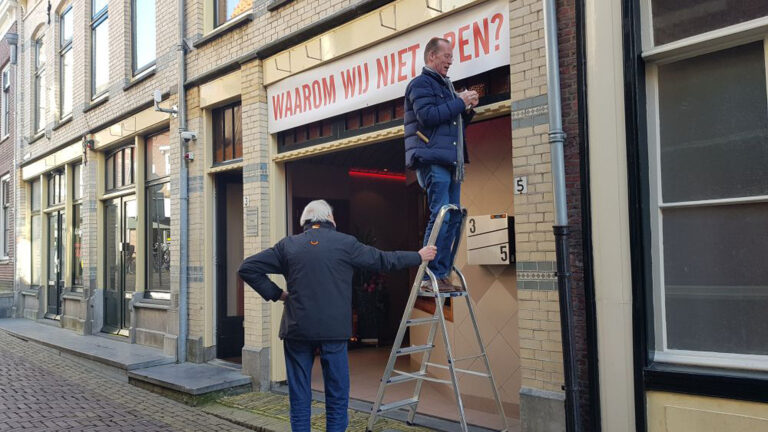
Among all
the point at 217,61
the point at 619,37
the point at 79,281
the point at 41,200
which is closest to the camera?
the point at 619,37

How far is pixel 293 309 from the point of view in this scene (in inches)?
181

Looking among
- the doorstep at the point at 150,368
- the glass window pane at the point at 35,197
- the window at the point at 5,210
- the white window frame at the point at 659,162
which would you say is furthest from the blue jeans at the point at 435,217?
the window at the point at 5,210

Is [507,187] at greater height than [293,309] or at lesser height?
greater

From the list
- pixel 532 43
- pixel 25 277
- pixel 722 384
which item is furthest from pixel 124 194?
pixel 722 384

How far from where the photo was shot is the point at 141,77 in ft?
35.8

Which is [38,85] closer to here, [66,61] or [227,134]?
[66,61]

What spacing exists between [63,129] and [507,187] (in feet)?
40.4

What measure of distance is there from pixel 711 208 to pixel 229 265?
709cm

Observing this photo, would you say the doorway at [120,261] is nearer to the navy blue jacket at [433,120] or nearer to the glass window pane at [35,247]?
the glass window pane at [35,247]

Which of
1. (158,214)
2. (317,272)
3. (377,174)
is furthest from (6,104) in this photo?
(317,272)

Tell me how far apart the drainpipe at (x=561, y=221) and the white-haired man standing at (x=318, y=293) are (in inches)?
37.4

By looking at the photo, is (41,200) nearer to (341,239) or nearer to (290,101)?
(290,101)

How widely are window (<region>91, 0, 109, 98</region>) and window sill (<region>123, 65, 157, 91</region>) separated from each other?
4.81 ft

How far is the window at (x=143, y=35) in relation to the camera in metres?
11.1
